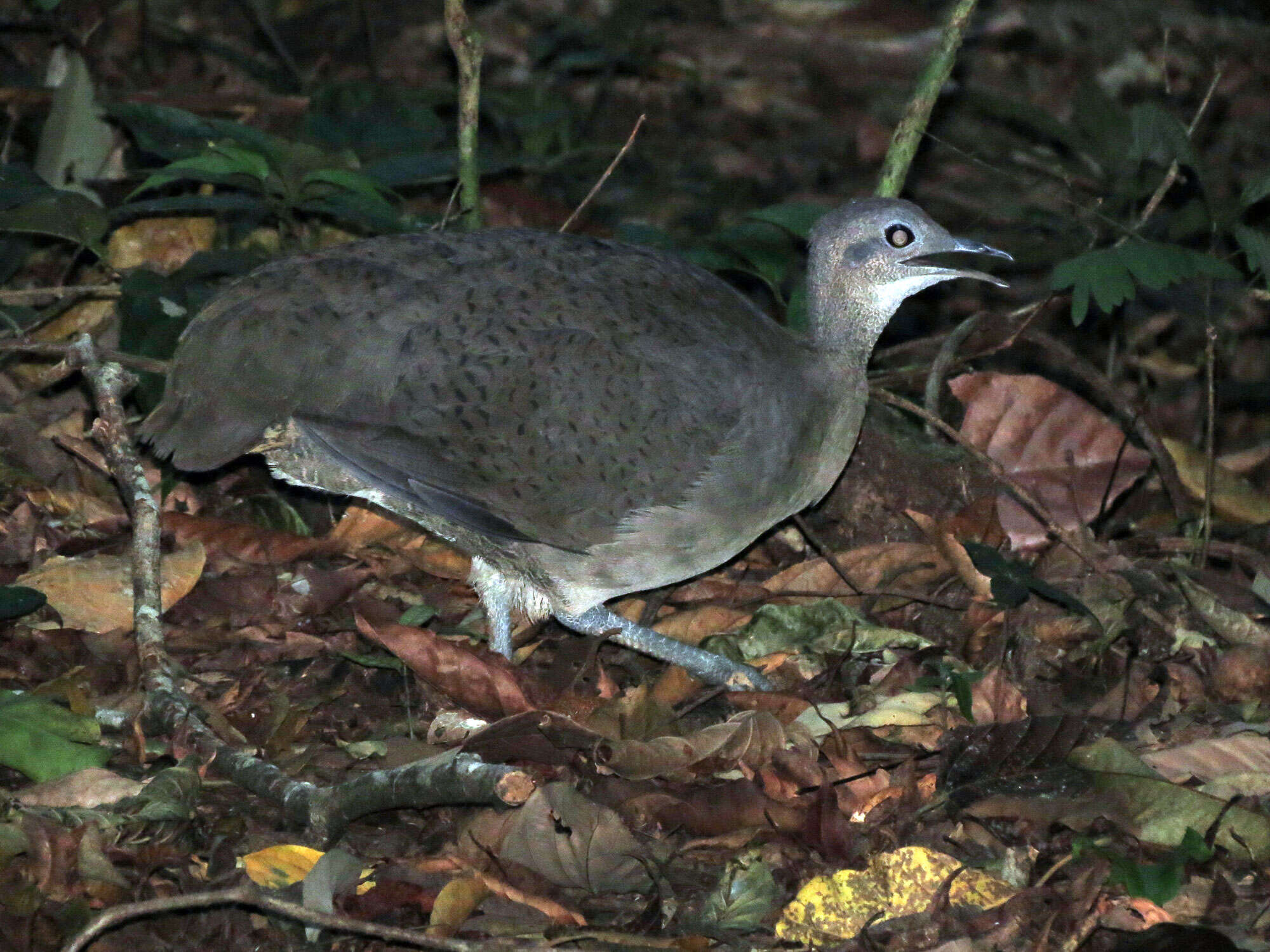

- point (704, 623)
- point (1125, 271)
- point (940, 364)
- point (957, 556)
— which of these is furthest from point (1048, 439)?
point (704, 623)

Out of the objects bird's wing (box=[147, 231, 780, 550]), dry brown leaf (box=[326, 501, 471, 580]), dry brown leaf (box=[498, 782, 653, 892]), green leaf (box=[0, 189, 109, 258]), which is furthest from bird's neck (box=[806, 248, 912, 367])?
green leaf (box=[0, 189, 109, 258])

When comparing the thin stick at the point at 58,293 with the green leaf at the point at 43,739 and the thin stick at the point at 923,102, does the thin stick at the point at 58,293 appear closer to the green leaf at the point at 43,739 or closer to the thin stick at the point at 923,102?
the green leaf at the point at 43,739

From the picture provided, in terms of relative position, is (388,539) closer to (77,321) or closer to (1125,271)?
(77,321)

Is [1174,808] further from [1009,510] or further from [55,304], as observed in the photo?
[55,304]

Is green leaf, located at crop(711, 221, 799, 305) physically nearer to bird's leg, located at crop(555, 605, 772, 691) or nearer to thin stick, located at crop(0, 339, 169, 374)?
bird's leg, located at crop(555, 605, 772, 691)

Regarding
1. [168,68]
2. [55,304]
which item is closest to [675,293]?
[55,304]

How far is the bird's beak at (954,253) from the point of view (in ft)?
15.3

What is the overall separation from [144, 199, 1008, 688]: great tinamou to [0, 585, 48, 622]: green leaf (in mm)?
547

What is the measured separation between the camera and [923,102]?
5.71m

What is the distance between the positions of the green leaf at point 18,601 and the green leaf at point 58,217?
1.35 meters

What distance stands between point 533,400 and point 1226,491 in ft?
10.3

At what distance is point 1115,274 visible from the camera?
4840 mm

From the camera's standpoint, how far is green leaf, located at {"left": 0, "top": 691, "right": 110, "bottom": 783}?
3852mm

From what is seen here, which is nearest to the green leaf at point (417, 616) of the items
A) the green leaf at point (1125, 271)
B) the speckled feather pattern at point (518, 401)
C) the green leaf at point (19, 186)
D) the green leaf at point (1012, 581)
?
the speckled feather pattern at point (518, 401)
